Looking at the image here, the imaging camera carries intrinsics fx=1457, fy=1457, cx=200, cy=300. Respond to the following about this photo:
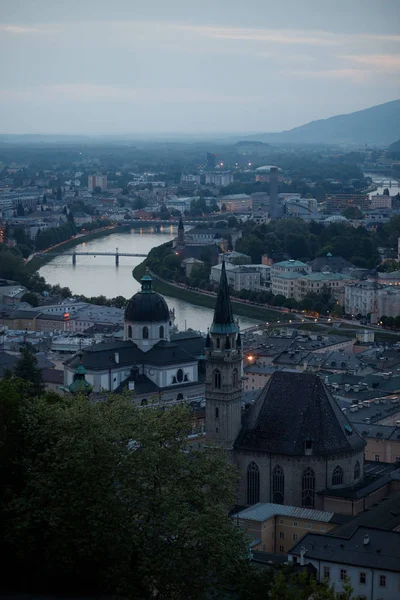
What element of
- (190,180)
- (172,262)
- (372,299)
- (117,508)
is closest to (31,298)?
(372,299)

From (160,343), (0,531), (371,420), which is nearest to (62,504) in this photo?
(0,531)

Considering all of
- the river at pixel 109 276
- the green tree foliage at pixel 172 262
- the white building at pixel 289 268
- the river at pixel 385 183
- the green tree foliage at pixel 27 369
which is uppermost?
the green tree foliage at pixel 27 369

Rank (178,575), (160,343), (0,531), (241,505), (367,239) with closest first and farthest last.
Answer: (178,575)
(0,531)
(241,505)
(160,343)
(367,239)

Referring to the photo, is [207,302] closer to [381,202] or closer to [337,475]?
[337,475]

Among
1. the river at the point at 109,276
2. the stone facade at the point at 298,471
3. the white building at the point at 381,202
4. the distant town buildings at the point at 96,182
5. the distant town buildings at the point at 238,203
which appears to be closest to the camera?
the stone facade at the point at 298,471

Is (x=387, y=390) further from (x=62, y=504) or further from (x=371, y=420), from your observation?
(x=62, y=504)

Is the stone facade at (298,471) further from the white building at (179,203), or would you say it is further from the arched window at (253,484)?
the white building at (179,203)

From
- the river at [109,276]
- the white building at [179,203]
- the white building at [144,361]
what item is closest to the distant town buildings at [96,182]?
the white building at [179,203]

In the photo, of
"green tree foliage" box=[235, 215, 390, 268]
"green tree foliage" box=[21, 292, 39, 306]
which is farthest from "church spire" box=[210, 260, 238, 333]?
"green tree foliage" box=[235, 215, 390, 268]
